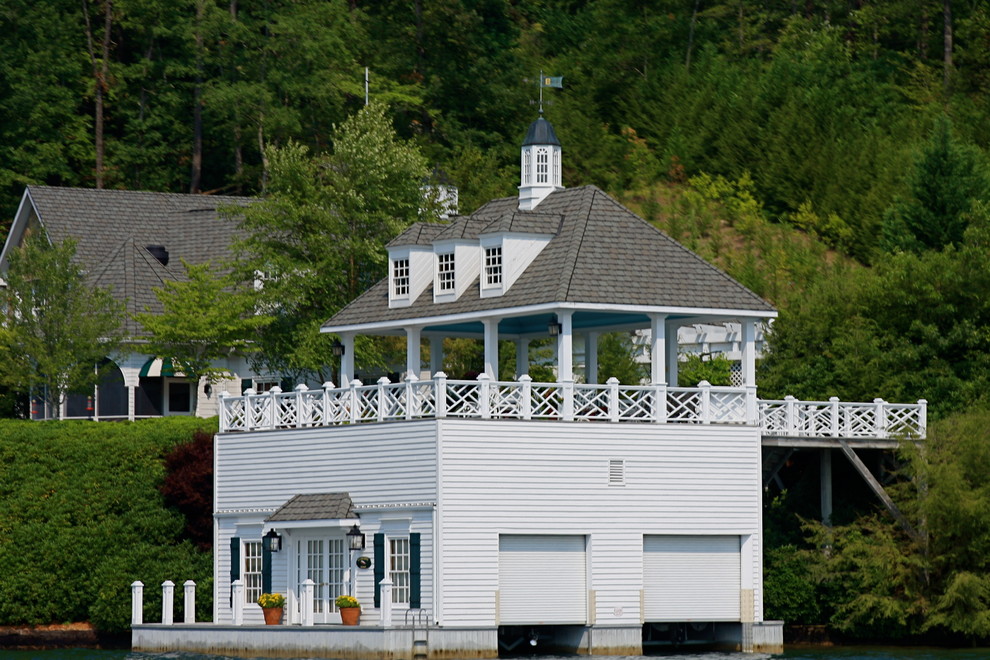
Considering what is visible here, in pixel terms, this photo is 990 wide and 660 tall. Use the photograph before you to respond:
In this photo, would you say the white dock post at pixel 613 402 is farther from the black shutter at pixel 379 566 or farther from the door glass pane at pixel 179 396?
the door glass pane at pixel 179 396

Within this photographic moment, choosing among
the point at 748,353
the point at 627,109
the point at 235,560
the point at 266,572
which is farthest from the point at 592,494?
the point at 627,109

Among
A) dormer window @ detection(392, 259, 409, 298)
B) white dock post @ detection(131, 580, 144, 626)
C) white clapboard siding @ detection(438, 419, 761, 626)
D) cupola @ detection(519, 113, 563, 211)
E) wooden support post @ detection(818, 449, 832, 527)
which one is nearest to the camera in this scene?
white clapboard siding @ detection(438, 419, 761, 626)

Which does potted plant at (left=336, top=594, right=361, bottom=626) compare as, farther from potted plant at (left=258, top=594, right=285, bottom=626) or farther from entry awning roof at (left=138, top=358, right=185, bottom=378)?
entry awning roof at (left=138, top=358, right=185, bottom=378)

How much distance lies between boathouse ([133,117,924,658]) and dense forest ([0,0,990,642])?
902 cm

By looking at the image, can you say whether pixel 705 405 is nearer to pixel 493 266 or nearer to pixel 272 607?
pixel 493 266

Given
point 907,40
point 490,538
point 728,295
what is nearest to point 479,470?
point 490,538

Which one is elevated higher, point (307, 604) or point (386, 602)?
point (386, 602)

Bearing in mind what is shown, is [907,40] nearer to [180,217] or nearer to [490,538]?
[180,217]

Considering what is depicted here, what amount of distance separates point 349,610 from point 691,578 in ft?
23.8

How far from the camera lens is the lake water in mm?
44188

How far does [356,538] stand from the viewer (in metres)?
45.1

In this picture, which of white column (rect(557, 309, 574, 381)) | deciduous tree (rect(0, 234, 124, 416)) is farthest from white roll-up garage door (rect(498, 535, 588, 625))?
deciduous tree (rect(0, 234, 124, 416))

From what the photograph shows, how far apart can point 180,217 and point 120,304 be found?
10.2 m

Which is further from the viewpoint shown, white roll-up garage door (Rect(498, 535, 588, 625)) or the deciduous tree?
the deciduous tree
